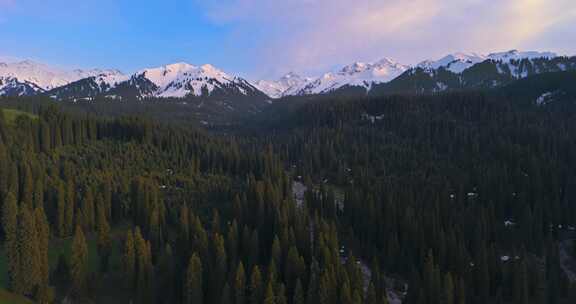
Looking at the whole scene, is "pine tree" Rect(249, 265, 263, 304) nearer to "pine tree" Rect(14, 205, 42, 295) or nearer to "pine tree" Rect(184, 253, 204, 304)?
"pine tree" Rect(184, 253, 204, 304)

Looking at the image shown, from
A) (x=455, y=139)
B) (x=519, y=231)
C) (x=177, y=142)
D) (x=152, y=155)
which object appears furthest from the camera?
(x=455, y=139)

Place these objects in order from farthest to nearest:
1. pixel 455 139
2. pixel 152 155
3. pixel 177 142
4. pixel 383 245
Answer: pixel 455 139
pixel 177 142
pixel 152 155
pixel 383 245

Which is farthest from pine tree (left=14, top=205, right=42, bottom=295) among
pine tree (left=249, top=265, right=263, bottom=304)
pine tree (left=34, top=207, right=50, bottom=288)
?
pine tree (left=249, top=265, right=263, bottom=304)

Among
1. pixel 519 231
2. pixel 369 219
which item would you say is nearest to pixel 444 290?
pixel 369 219

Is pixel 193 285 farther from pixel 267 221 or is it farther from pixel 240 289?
pixel 267 221

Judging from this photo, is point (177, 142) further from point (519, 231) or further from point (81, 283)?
point (519, 231)

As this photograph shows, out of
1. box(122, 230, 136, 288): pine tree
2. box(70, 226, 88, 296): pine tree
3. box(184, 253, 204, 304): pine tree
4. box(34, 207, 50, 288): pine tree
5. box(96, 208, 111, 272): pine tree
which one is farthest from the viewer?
box(96, 208, 111, 272): pine tree
